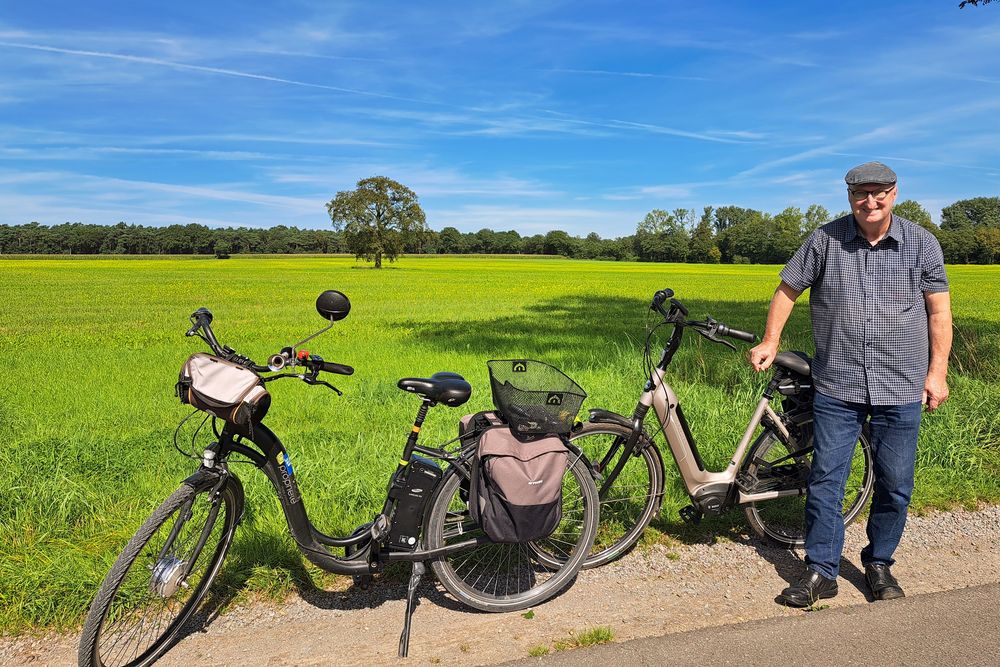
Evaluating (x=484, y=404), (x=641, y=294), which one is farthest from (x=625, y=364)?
(x=641, y=294)

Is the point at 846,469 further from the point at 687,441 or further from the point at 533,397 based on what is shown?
the point at 533,397

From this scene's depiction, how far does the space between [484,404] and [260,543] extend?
3574 millimetres

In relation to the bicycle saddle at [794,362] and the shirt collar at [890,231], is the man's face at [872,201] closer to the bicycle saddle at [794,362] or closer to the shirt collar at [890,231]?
the shirt collar at [890,231]

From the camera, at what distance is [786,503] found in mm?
4664

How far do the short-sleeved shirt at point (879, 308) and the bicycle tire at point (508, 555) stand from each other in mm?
1477

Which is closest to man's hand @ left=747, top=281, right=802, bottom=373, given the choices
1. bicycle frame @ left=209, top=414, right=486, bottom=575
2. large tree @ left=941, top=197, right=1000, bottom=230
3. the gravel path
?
the gravel path

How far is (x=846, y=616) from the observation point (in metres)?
3.32

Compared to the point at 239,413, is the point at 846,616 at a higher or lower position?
lower

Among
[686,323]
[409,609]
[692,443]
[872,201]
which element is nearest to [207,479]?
[409,609]

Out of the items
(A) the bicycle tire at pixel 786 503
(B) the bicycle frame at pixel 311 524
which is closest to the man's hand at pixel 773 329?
(A) the bicycle tire at pixel 786 503

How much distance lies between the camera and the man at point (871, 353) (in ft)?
11.3

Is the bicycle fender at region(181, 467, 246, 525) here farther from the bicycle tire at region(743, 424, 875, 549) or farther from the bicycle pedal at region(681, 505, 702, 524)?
the bicycle tire at region(743, 424, 875, 549)

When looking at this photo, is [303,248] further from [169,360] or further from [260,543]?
[260,543]

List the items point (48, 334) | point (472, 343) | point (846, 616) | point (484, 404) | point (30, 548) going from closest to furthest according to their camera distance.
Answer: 1. point (846, 616)
2. point (30, 548)
3. point (484, 404)
4. point (472, 343)
5. point (48, 334)
